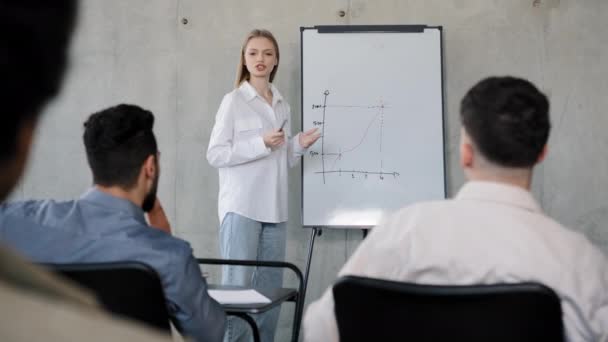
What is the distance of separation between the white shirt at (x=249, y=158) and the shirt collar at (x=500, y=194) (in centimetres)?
210

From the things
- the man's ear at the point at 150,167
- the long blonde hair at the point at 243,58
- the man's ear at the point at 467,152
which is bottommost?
the man's ear at the point at 150,167

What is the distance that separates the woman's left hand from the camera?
3633 millimetres

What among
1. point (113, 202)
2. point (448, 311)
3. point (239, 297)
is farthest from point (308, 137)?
point (448, 311)

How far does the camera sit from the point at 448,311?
48.5 inches

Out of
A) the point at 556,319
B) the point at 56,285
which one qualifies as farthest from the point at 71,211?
the point at 56,285

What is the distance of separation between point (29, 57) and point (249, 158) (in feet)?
10.5

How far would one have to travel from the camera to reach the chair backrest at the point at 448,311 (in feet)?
3.92

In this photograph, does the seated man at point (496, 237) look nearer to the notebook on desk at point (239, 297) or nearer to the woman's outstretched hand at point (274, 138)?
the notebook on desk at point (239, 297)

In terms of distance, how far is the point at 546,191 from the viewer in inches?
161

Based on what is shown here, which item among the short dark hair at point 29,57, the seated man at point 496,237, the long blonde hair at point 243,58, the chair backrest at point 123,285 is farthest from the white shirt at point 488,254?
the long blonde hair at point 243,58

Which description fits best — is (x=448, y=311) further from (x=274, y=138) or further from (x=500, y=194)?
(x=274, y=138)

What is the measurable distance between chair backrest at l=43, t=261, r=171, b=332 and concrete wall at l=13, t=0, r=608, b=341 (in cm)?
271

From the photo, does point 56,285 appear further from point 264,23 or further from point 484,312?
point 264,23

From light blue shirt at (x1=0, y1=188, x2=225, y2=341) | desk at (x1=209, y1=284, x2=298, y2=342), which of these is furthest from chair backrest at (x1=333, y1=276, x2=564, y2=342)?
desk at (x1=209, y1=284, x2=298, y2=342)
